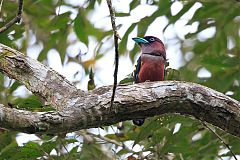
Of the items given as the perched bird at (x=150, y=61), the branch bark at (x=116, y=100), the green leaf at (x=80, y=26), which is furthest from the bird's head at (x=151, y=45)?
the branch bark at (x=116, y=100)

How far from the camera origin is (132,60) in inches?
215

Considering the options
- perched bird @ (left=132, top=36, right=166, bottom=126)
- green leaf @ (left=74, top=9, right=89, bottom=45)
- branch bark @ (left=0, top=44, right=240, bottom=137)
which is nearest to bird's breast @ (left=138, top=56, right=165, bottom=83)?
perched bird @ (left=132, top=36, right=166, bottom=126)

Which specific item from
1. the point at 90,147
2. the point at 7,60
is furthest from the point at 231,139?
the point at 7,60

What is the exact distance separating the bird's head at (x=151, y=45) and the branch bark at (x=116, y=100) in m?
1.41

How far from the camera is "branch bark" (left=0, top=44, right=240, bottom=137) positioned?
3.08 m

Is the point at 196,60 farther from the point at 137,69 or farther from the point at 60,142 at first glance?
the point at 60,142

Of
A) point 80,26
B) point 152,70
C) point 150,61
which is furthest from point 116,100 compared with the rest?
point 80,26

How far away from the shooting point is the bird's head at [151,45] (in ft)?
15.6

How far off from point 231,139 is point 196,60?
1.47m

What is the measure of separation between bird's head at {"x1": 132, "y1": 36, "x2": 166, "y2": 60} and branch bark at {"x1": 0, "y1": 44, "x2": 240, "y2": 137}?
1414mm

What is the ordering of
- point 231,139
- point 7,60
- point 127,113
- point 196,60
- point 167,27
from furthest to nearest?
point 196,60 < point 167,27 < point 231,139 < point 7,60 < point 127,113

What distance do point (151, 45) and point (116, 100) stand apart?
5.89 ft

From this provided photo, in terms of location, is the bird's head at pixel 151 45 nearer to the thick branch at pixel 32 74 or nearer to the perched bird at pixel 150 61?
the perched bird at pixel 150 61

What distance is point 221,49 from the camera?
5.45m
